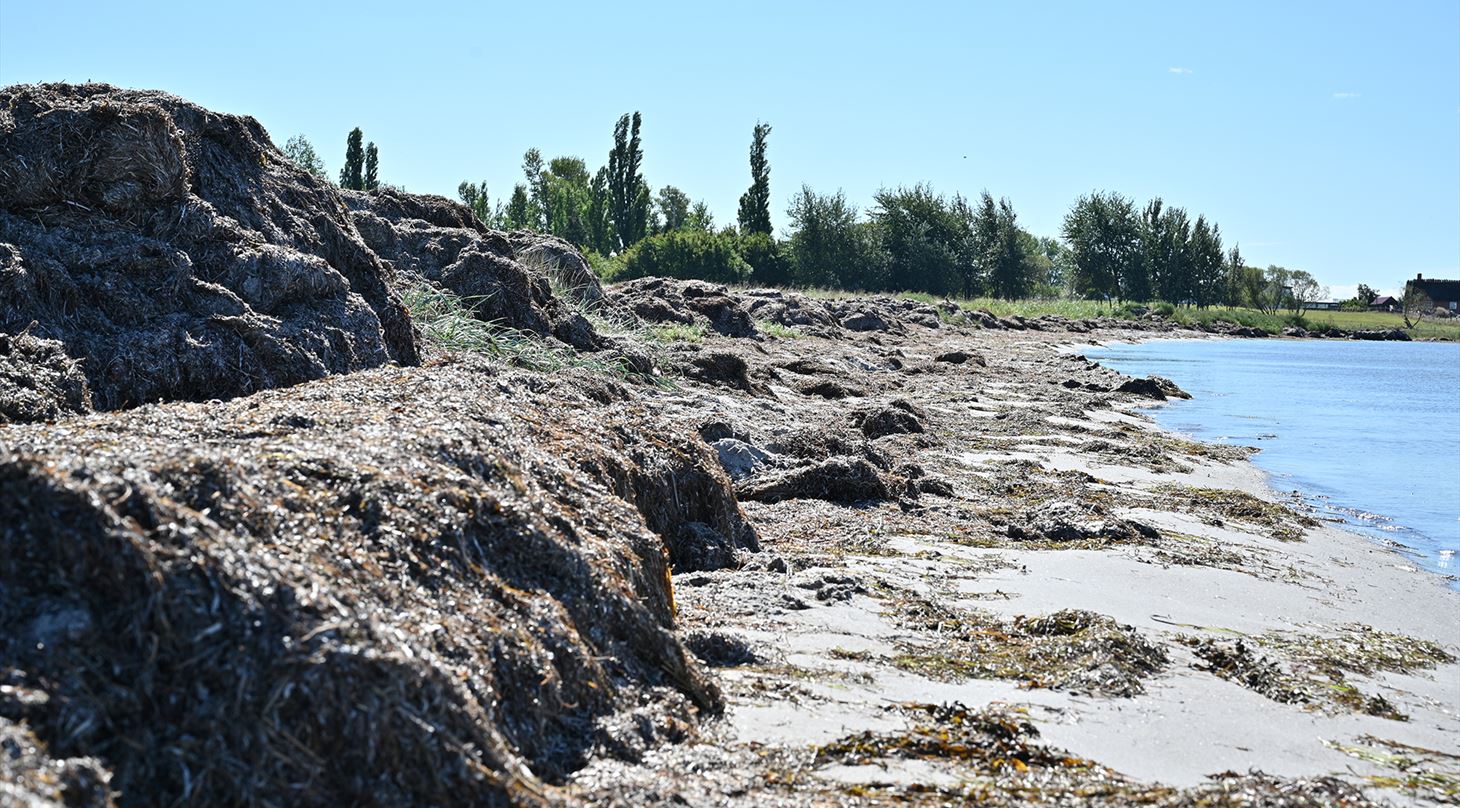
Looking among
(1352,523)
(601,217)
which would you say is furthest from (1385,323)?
(1352,523)

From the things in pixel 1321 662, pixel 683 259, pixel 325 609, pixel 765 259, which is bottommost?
pixel 1321 662

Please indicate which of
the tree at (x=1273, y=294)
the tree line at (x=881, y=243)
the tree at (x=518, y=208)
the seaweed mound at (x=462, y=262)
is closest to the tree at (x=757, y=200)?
the tree line at (x=881, y=243)

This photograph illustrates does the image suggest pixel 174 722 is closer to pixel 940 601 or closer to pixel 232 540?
pixel 232 540

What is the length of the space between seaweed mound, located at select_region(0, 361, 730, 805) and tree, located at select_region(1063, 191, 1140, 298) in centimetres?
7488

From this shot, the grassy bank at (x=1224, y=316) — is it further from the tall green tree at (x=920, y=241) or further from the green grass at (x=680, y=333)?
the green grass at (x=680, y=333)

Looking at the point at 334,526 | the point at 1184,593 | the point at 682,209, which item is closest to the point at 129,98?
the point at 334,526

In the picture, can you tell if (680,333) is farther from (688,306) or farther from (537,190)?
(537,190)

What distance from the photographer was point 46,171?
16.8ft

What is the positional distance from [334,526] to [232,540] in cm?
38

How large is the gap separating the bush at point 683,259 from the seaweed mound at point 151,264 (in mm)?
42251

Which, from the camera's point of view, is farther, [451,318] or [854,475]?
[451,318]

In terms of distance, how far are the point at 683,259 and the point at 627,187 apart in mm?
15324

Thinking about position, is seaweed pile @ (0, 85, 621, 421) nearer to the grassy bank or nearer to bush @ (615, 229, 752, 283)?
bush @ (615, 229, 752, 283)

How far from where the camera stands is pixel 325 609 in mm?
2361
